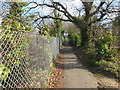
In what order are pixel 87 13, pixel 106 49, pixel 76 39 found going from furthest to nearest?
pixel 76 39
pixel 87 13
pixel 106 49

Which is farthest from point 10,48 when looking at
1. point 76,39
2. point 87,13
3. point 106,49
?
point 76,39

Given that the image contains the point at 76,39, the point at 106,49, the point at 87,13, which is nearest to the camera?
the point at 106,49

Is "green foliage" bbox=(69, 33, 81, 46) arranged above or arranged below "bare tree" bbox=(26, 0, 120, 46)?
below

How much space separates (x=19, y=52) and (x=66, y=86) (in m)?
2.68

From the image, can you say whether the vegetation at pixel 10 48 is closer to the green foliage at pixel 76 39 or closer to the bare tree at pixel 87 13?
the bare tree at pixel 87 13

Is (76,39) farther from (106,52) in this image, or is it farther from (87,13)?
(106,52)

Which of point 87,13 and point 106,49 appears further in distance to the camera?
point 87,13

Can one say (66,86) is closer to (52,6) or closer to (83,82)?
(83,82)

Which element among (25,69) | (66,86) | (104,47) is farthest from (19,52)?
(104,47)

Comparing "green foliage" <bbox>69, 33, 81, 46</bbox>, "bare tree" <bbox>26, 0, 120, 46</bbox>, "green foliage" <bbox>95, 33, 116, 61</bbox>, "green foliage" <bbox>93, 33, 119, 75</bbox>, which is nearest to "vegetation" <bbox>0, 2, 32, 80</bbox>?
"green foliage" <bbox>93, 33, 119, 75</bbox>

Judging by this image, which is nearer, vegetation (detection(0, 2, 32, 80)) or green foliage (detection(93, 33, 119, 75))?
vegetation (detection(0, 2, 32, 80))

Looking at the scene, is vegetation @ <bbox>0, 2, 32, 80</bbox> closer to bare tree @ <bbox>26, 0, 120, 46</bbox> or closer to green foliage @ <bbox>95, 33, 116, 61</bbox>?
green foliage @ <bbox>95, 33, 116, 61</bbox>

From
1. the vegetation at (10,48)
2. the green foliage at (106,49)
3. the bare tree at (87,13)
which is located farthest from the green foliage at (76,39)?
the vegetation at (10,48)

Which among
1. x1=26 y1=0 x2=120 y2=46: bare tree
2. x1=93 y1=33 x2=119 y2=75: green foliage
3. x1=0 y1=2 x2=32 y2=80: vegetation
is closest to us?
x1=0 y1=2 x2=32 y2=80: vegetation
